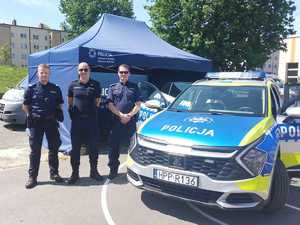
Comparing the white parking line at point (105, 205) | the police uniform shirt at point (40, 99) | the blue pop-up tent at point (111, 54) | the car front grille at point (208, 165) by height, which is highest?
the blue pop-up tent at point (111, 54)

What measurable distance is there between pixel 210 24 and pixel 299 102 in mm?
14779

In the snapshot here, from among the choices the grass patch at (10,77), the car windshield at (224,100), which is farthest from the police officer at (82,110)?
the grass patch at (10,77)

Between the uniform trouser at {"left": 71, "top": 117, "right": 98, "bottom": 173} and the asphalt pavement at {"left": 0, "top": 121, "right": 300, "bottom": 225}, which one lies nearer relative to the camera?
the asphalt pavement at {"left": 0, "top": 121, "right": 300, "bottom": 225}

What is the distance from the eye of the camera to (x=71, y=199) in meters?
5.45

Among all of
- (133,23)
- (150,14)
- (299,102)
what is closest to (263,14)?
(150,14)

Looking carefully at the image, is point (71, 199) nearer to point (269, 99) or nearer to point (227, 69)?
point (269, 99)

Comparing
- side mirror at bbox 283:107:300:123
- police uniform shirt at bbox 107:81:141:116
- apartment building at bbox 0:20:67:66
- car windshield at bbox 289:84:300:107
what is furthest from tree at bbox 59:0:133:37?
apartment building at bbox 0:20:67:66

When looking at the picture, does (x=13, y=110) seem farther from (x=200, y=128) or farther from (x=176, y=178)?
(x=176, y=178)

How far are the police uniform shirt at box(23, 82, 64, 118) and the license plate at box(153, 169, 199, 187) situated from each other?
7.54 ft

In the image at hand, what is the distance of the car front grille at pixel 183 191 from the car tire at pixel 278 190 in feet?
2.93

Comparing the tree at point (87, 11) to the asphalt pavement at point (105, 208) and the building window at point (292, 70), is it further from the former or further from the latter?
the asphalt pavement at point (105, 208)

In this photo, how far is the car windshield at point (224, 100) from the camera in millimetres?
5527

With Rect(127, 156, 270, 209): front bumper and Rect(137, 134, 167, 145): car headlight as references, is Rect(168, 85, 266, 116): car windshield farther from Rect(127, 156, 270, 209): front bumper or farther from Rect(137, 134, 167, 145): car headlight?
Rect(127, 156, 270, 209): front bumper

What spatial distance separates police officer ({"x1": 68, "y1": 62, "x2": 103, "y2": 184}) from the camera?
612 cm
